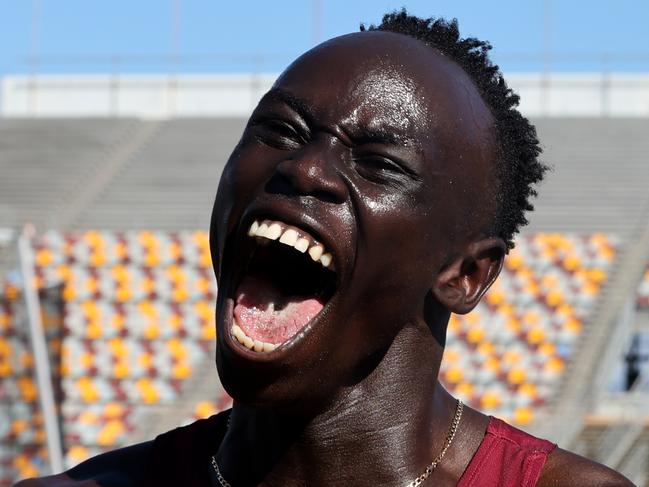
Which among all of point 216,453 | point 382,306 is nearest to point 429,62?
point 382,306

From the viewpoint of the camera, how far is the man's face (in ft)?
4.51

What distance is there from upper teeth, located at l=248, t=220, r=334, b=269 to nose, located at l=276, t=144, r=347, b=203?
4cm

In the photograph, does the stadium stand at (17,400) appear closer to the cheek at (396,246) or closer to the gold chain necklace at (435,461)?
the gold chain necklace at (435,461)

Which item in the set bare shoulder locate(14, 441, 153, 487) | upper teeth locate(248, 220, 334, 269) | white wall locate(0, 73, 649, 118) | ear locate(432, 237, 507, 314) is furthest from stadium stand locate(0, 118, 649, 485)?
upper teeth locate(248, 220, 334, 269)

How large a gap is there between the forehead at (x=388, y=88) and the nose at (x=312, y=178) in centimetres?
6

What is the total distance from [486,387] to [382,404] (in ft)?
29.4

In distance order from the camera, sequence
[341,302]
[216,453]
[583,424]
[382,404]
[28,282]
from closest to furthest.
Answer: [341,302], [382,404], [216,453], [583,424], [28,282]

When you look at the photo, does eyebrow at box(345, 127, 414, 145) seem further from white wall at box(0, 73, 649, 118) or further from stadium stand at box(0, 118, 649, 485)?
white wall at box(0, 73, 649, 118)

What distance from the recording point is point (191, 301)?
11219mm

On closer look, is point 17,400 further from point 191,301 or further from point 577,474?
point 577,474

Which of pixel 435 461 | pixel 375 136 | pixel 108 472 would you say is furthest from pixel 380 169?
pixel 108 472

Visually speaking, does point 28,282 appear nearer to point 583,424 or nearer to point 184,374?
point 184,374

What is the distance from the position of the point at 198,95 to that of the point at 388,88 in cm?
1484

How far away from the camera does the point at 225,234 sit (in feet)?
4.78
